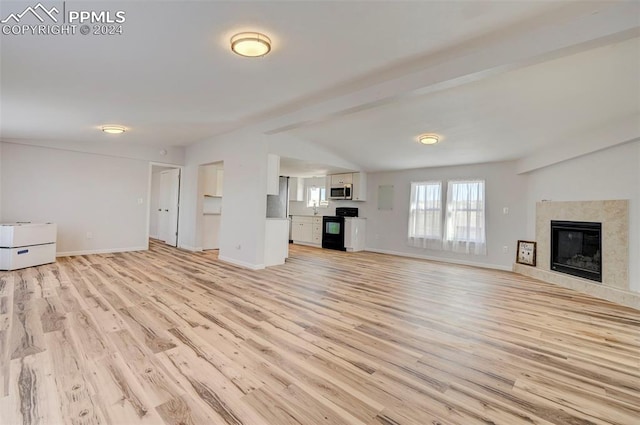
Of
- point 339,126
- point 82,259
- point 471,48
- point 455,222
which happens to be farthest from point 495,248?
point 82,259

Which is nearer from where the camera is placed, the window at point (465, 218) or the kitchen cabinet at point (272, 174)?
the kitchen cabinet at point (272, 174)

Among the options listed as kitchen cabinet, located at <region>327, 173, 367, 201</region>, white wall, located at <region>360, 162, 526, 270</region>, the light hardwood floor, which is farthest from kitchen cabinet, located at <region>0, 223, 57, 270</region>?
white wall, located at <region>360, 162, 526, 270</region>

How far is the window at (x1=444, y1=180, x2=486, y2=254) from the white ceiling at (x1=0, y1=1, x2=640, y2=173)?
4.39 feet

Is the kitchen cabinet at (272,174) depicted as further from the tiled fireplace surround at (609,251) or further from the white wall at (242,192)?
the tiled fireplace surround at (609,251)

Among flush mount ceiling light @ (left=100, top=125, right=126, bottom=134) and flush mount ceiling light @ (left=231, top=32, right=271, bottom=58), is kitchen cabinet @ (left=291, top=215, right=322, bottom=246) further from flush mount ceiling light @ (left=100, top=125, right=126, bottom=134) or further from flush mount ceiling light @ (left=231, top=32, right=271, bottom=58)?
flush mount ceiling light @ (left=231, top=32, right=271, bottom=58)

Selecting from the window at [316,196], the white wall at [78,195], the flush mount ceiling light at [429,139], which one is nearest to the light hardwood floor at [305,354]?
the white wall at [78,195]

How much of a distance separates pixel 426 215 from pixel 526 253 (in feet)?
6.78

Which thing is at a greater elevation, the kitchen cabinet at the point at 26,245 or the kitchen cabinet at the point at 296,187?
the kitchen cabinet at the point at 296,187

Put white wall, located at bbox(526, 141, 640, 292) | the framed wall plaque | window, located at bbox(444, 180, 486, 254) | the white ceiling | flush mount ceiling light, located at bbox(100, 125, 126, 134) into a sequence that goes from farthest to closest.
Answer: window, located at bbox(444, 180, 486, 254)
the framed wall plaque
flush mount ceiling light, located at bbox(100, 125, 126, 134)
white wall, located at bbox(526, 141, 640, 292)
the white ceiling

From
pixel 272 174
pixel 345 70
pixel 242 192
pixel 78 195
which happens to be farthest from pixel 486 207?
pixel 78 195

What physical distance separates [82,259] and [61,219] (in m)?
1.00

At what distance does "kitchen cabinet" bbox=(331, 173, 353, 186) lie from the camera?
780 cm

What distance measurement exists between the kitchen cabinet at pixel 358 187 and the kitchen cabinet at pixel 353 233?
593 mm

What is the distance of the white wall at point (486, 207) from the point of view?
5.73 m
